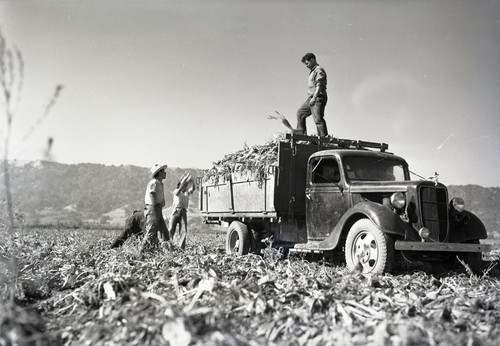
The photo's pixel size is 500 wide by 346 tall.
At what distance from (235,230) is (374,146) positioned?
320 cm

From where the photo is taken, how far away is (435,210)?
639 cm

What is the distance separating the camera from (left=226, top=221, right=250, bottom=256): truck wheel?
8.45 meters

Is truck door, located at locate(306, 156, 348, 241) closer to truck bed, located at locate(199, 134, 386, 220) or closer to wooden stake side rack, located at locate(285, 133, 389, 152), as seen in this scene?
truck bed, located at locate(199, 134, 386, 220)

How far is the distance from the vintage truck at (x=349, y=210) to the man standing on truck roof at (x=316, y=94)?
116 centimetres

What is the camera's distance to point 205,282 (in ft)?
13.5

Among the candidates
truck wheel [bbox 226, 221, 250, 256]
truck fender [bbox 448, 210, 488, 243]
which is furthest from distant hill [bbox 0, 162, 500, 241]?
truck fender [bbox 448, 210, 488, 243]

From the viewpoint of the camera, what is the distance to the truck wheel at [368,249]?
5703mm

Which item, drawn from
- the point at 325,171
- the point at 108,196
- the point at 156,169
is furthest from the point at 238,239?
the point at 108,196

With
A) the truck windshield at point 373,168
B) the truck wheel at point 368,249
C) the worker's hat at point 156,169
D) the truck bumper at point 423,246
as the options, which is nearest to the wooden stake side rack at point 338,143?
the truck windshield at point 373,168

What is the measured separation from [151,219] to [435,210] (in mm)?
4720

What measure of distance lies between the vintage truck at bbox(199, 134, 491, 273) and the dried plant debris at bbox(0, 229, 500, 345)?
2.22ft

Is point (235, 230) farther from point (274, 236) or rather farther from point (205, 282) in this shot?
point (205, 282)

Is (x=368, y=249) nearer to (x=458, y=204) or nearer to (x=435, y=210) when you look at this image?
(x=435, y=210)

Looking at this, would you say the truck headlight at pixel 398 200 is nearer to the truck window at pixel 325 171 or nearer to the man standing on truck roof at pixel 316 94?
the truck window at pixel 325 171
